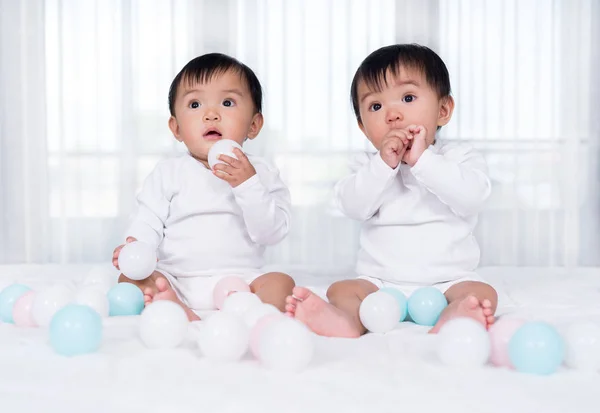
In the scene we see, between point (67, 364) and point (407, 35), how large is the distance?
7.35 ft

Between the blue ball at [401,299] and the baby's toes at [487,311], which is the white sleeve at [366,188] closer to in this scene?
the blue ball at [401,299]

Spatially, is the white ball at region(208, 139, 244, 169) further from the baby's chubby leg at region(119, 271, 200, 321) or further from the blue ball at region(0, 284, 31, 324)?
the blue ball at region(0, 284, 31, 324)

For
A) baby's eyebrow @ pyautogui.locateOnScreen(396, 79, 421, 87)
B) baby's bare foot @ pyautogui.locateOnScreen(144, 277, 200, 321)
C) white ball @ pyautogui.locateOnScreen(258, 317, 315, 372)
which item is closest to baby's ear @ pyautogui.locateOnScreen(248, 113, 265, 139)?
baby's eyebrow @ pyautogui.locateOnScreen(396, 79, 421, 87)

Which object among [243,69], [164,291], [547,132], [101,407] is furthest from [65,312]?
[547,132]

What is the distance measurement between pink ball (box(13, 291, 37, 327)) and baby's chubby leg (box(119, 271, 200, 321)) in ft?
0.74

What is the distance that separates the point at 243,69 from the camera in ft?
5.52

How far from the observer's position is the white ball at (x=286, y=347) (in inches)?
34.7

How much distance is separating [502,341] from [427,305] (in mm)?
339

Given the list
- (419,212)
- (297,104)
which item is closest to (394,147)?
(419,212)

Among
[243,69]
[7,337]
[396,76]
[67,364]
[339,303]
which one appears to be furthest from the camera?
[243,69]

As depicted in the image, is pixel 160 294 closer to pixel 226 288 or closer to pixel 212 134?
pixel 226 288

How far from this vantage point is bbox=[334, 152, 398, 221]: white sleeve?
1473mm

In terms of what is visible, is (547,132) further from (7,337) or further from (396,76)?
(7,337)

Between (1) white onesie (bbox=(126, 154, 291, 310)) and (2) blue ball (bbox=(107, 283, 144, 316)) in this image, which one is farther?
(1) white onesie (bbox=(126, 154, 291, 310))
